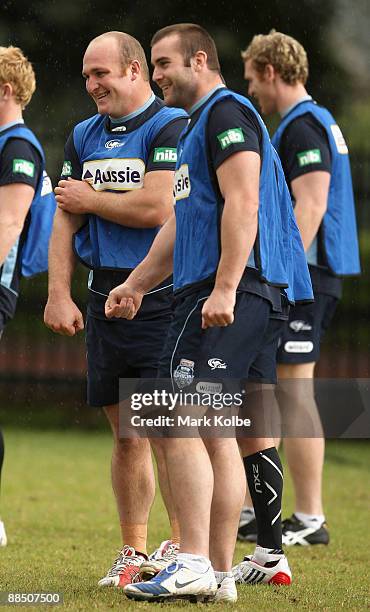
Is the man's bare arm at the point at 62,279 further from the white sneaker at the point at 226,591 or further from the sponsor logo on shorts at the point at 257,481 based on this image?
the white sneaker at the point at 226,591

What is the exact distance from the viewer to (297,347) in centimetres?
693

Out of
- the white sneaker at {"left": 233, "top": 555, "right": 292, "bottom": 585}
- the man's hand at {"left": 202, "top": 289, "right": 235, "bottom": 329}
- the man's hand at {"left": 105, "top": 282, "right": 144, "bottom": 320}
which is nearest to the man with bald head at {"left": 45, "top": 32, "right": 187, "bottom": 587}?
the man's hand at {"left": 105, "top": 282, "right": 144, "bottom": 320}

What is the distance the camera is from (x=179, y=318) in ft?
15.0

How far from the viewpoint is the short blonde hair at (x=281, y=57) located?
6945 millimetres

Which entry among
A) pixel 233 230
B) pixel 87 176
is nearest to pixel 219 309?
pixel 233 230

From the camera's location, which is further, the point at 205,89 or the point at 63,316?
the point at 63,316

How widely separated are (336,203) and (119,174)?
7.30ft

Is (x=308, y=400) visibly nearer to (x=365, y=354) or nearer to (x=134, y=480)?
(x=134, y=480)

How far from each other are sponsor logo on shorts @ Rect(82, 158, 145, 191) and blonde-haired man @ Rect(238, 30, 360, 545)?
1754 millimetres

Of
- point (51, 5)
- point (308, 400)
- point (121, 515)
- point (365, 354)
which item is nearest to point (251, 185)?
point (121, 515)

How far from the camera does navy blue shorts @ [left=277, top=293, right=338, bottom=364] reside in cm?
692

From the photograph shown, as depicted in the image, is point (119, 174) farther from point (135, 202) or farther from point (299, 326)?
point (299, 326)

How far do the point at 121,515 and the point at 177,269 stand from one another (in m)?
1.24

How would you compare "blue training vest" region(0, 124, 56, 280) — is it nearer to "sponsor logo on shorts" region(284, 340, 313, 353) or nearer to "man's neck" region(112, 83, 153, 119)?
"man's neck" region(112, 83, 153, 119)
